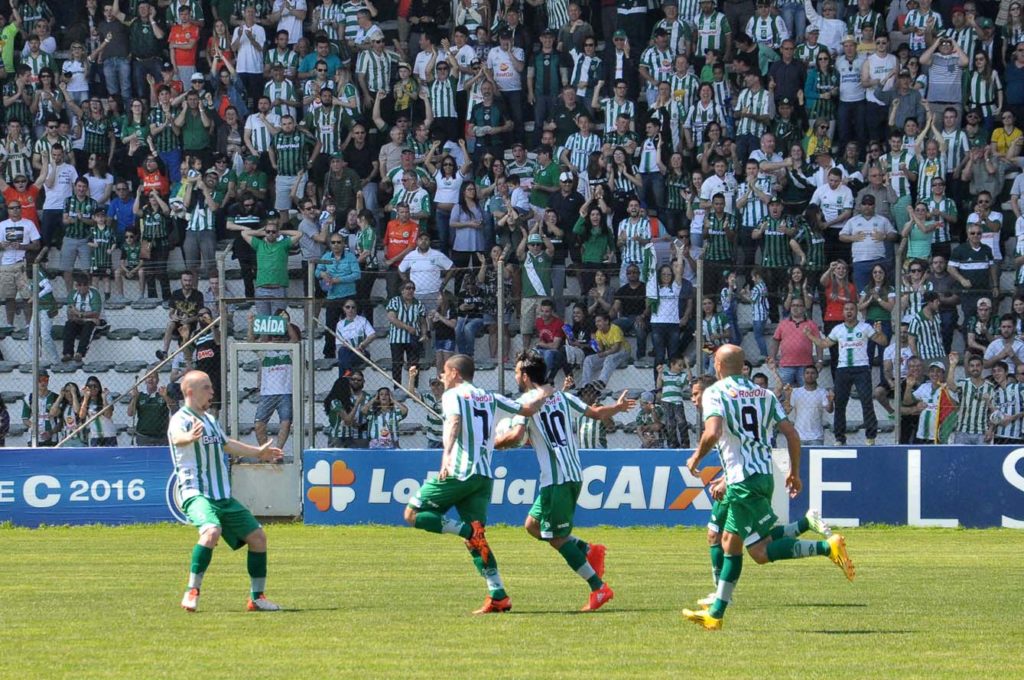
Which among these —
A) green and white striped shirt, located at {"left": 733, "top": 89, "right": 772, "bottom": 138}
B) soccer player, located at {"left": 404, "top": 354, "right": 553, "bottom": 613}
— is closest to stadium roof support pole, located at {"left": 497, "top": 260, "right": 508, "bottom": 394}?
green and white striped shirt, located at {"left": 733, "top": 89, "right": 772, "bottom": 138}

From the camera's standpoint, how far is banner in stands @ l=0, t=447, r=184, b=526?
22484 millimetres

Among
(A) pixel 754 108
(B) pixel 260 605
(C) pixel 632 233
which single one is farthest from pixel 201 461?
(A) pixel 754 108

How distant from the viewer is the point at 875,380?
22250mm

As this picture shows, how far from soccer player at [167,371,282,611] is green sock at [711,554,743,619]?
11.1 feet

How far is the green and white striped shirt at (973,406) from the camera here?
2167 cm

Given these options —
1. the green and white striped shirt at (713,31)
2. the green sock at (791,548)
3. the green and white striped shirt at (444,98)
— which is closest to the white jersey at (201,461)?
the green sock at (791,548)

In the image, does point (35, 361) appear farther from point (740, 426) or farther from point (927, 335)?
point (740, 426)

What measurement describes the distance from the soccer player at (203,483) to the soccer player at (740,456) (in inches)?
126

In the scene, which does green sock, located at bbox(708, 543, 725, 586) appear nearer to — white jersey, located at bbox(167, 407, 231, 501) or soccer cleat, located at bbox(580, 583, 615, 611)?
soccer cleat, located at bbox(580, 583, 615, 611)

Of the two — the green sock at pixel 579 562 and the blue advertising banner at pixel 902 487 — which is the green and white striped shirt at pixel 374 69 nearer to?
the blue advertising banner at pixel 902 487

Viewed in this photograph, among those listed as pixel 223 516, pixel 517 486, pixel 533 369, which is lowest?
pixel 517 486

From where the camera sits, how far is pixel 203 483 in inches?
470

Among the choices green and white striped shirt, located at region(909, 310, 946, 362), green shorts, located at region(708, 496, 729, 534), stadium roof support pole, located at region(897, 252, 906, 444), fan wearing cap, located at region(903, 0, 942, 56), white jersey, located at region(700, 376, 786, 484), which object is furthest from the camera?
fan wearing cap, located at region(903, 0, 942, 56)

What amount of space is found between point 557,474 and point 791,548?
181 cm
